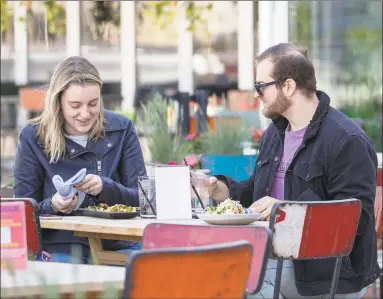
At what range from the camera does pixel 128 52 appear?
460 inches

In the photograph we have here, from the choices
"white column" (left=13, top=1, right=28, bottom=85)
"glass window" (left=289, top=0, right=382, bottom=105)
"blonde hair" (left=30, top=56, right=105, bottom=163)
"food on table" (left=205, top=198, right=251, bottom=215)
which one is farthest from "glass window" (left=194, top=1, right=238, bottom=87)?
"food on table" (left=205, top=198, right=251, bottom=215)

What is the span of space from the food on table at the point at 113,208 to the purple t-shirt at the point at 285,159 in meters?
0.55

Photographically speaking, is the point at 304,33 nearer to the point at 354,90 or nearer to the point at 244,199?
the point at 354,90

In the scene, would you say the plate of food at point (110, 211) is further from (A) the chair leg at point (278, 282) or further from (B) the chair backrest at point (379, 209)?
(B) the chair backrest at point (379, 209)

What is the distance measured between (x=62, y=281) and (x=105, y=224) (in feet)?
4.19

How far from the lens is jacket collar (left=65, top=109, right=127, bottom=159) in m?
4.41

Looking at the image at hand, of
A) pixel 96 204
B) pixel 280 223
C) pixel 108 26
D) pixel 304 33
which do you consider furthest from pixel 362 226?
pixel 108 26

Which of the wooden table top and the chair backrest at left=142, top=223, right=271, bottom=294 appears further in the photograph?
the wooden table top

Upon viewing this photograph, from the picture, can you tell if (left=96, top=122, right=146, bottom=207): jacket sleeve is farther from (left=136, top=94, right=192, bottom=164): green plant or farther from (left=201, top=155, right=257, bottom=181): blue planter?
(left=136, top=94, right=192, bottom=164): green plant

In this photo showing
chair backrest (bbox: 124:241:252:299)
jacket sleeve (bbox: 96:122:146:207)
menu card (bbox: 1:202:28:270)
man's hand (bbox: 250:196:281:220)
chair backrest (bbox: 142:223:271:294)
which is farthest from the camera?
jacket sleeve (bbox: 96:122:146:207)

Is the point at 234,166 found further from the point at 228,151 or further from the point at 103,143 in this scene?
the point at 103,143

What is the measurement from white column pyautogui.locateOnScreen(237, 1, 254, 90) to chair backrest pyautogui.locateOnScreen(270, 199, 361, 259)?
751cm

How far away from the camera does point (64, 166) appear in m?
4.42

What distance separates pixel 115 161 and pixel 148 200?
0.43 meters
